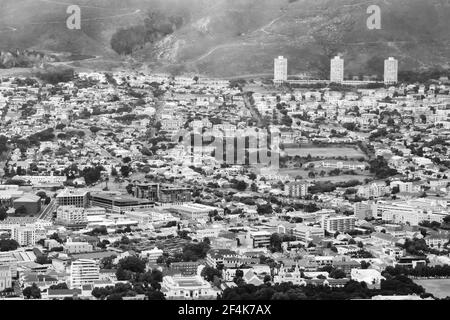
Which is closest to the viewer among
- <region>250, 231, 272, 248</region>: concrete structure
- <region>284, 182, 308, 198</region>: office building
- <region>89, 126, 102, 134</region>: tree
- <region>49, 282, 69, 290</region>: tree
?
<region>49, 282, 69, 290</region>: tree

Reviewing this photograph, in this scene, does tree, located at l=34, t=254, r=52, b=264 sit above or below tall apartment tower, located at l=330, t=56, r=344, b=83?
below

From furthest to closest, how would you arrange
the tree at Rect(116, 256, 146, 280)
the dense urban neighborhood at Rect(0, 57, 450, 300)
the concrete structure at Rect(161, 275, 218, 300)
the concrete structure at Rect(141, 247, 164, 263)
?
the concrete structure at Rect(141, 247, 164, 263) < the dense urban neighborhood at Rect(0, 57, 450, 300) < the tree at Rect(116, 256, 146, 280) < the concrete structure at Rect(161, 275, 218, 300)

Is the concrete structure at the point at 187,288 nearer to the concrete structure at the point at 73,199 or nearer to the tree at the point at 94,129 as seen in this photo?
the concrete structure at the point at 73,199

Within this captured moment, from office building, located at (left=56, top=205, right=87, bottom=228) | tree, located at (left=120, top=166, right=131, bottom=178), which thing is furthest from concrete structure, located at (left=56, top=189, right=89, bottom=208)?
tree, located at (left=120, top=166, right=131, bottom=178)

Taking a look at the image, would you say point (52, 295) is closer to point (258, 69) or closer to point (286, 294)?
point (286, 294)

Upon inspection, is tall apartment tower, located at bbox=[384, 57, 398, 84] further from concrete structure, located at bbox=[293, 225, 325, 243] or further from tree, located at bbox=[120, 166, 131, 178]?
concrete structure, located at bbox=[293, 225, 325, 243]

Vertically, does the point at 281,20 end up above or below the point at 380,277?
above
